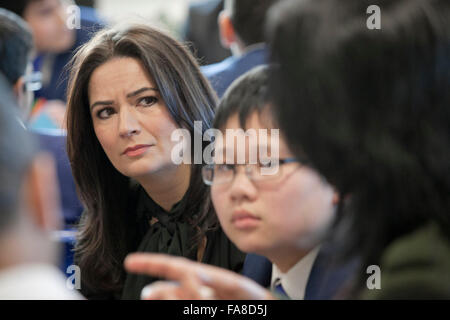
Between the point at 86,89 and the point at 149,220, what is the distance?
0.37 meters

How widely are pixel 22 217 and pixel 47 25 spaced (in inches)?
94.8

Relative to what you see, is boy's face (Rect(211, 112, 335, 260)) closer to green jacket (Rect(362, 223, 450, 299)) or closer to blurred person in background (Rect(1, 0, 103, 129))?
green jacket (Rect(362, 223, 450, 299))

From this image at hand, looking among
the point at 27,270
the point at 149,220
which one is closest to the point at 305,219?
the point at 27,270

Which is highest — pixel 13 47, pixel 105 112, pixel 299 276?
pixel 13 47

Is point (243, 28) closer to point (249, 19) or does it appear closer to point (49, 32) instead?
point (249, 19)

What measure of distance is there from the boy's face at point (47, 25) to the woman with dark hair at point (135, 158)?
1.44 meters

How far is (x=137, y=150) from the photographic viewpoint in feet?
4.83

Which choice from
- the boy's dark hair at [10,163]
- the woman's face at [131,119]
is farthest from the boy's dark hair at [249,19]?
the boy's dark hair at [10,163]


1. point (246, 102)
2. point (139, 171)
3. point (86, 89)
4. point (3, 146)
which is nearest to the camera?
point (3, 146)

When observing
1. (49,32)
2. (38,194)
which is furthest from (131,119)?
(49,32)
